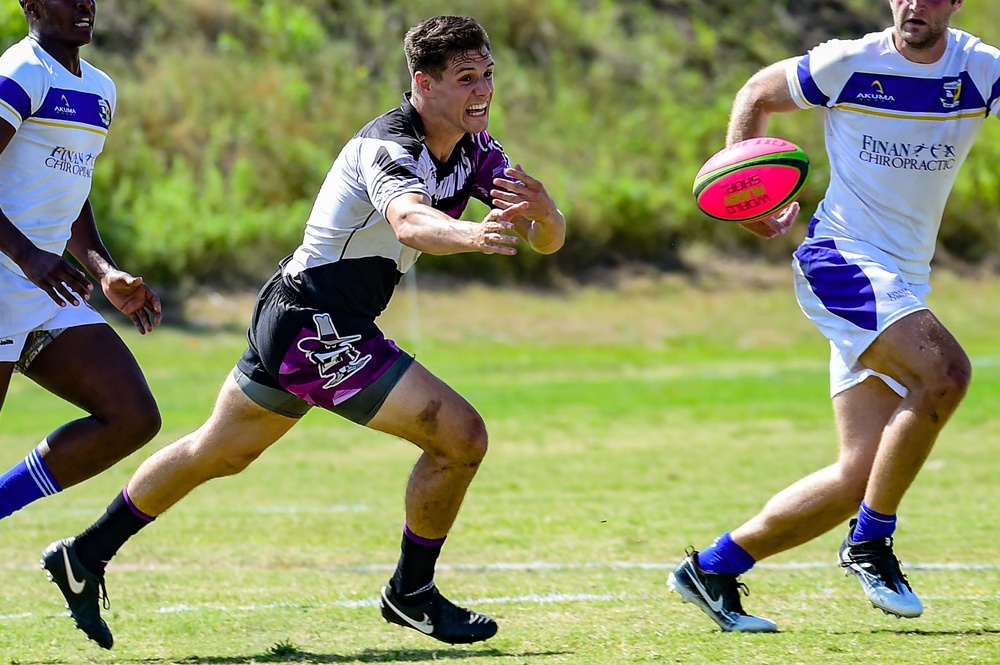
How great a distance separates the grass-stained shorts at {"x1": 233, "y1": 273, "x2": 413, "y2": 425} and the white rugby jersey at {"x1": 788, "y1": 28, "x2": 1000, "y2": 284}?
1.97 metres

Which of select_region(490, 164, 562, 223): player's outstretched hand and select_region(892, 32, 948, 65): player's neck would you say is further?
select_region(892, 32, 948, 65): player's neck

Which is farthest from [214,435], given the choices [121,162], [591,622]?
[121,162]

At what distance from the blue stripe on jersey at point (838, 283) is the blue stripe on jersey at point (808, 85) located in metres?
0.58

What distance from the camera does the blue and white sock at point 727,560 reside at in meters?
5.62

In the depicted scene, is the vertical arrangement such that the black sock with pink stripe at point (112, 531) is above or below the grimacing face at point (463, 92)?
below

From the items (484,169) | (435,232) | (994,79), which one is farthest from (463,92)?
(994,79)

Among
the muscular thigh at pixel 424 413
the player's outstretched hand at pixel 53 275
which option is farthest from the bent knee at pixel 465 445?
the player's outstretched hand at pixel 53 275

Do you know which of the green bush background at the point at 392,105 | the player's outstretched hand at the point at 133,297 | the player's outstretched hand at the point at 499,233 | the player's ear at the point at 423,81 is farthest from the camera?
the green bush background at the point at 392,105

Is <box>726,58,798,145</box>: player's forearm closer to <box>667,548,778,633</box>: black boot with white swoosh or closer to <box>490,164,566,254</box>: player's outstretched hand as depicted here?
<box>490,164,566,254</box>: player's outstretched hand

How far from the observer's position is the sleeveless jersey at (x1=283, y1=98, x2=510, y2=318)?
511 centimetres

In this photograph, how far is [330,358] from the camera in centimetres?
511

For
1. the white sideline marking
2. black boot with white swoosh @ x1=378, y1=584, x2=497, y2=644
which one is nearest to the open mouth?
black boot with white swoosh @ x1=378, y1=584, x2=497, y2=644

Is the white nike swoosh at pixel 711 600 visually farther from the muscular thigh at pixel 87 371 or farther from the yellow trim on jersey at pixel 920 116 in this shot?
the muscular thigh at pixel 87 371

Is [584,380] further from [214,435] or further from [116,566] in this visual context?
[214,435]
